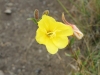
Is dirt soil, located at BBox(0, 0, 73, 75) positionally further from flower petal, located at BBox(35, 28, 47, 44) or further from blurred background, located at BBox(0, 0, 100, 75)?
flower petal, located at BBox(35, 28, 47, 44)

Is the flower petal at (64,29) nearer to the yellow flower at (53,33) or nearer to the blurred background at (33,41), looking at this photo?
the yellow flower at (53,33)

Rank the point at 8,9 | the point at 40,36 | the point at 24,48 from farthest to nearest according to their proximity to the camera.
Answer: the point at 8,9 → the point at 24,48 → the point at 40,36

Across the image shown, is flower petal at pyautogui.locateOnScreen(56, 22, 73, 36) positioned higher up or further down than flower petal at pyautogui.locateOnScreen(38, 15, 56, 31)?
further down

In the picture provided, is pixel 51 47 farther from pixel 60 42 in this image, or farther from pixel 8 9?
pixel 8 9

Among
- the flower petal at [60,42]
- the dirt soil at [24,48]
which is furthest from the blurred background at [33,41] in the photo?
the flower petal at [60,42]

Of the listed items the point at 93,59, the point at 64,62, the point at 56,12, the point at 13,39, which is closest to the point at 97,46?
the point at 93,59

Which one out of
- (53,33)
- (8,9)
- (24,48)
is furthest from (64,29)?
(8,9)

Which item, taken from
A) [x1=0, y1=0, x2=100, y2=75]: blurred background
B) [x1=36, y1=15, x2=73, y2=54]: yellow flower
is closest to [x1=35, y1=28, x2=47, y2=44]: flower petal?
[x1=36, y1=15, x2=73, y2=54]: yellow flower
